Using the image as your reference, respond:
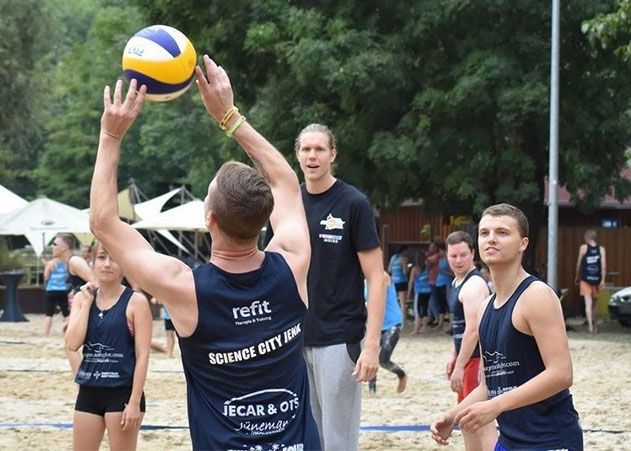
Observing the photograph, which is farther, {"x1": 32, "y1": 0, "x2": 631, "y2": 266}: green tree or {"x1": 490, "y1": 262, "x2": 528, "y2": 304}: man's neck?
{"x1": 32, "y1": 0, "x2": 631, "y2": 266}: green tree

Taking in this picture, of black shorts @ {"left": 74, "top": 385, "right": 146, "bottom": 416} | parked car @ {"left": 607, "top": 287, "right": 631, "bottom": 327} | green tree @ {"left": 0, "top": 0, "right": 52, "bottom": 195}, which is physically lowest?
parked car @ {"left": 607, "top": 287, "right": 631, "bottom": 327}

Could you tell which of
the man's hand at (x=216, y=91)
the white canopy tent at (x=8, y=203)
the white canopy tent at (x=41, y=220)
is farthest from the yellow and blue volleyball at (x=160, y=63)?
the white canopy tent at (x=41, y=220)

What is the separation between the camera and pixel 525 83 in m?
25.0

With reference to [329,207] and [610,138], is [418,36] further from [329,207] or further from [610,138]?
[329,207]

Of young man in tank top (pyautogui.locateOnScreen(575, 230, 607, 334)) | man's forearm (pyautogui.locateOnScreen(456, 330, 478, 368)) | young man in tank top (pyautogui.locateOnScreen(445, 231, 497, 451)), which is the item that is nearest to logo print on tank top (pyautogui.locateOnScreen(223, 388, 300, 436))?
young man in tank top (pyautogui.locateOnScreen(445, 231, 497, 451))

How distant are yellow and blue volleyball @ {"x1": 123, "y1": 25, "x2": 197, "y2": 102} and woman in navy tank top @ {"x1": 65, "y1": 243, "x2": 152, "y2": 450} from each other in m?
2.67

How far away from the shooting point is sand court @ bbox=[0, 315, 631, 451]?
11.4m

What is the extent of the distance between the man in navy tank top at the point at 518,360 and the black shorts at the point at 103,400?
2.30 metres

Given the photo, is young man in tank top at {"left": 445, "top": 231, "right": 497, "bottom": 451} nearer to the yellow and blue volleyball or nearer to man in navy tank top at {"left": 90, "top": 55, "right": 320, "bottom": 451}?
the yellow and blue volleyball

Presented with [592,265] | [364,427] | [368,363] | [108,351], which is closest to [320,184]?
[368,363]

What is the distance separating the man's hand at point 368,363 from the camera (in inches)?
274

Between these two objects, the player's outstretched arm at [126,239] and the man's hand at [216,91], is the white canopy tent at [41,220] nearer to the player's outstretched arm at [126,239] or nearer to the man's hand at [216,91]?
the man's hand at [216,91]

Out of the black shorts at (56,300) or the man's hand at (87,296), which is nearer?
the man's hand at (87,296)

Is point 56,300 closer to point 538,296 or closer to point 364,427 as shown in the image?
point 364,427
